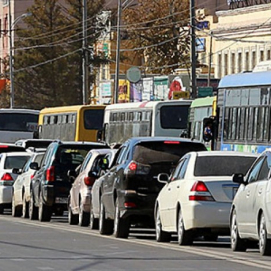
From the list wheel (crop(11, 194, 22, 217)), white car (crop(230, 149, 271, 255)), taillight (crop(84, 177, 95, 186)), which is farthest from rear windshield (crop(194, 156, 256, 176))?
wheel (crop(11, 194, 22, 217))

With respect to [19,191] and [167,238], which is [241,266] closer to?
[167,238]

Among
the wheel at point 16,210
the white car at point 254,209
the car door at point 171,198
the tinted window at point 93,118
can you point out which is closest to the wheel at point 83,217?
the car door at point 171,198

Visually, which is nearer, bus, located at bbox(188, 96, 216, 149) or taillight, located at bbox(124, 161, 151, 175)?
taillight, located at bbox(124, 161, 151, 175)

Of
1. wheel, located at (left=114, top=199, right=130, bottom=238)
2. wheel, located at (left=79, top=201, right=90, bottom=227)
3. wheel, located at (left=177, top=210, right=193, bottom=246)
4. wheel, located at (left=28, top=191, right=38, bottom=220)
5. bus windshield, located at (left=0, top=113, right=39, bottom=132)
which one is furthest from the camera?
bus windshield, located at (left=0, top=113, right=39, bottom=132)

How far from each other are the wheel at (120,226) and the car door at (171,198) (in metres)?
1.32

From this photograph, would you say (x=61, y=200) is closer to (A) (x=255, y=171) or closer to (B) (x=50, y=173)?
(B) (x=50, y=173)

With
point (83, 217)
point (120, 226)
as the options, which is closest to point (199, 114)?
point (83, 217)

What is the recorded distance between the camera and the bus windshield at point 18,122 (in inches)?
2189

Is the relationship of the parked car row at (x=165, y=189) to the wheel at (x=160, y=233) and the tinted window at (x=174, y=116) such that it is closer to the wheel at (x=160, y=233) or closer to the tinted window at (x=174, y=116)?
the wheel at (x=160, y=233)

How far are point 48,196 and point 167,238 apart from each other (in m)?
7.36

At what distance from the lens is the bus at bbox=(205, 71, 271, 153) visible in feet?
92.7

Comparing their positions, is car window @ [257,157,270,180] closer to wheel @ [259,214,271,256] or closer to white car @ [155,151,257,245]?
wheel @ [259,214,271,256]

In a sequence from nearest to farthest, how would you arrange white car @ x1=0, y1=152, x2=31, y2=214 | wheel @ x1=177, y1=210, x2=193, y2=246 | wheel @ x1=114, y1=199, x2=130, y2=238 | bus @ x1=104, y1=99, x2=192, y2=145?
wheel @ x1=177, y1=210, x2=193, y2=246 → wheel @ x1=114, y1=199, x2=130, y2=238 → white car @ x1=0, y1=152, x2=31, y2=214 → bus @ x1=104, y1=99, x2=192, y2=145

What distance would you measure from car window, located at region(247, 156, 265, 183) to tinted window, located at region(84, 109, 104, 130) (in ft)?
111
